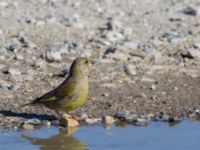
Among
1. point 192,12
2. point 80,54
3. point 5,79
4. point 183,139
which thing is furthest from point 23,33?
point 183,139

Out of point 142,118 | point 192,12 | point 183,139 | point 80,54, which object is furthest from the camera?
point 192,12

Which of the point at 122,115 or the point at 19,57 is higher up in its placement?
the point at 19,57

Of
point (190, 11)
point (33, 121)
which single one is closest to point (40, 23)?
point (190, 11)

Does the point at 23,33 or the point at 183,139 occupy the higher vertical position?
the point at 23,33

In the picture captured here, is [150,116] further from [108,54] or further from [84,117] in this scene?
[108,54]

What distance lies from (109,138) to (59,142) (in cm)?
57

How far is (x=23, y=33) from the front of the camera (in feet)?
50.2

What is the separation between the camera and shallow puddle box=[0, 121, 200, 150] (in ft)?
33.1

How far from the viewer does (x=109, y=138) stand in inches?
411

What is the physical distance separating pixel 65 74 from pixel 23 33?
213 centimetres

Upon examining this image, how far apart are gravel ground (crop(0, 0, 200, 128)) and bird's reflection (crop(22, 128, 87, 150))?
62 cm

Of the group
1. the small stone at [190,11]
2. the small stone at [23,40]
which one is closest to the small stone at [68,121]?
the small stone at [23,40]

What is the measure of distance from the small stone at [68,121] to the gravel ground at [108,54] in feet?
0.91

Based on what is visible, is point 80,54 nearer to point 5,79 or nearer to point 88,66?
point 5,79
